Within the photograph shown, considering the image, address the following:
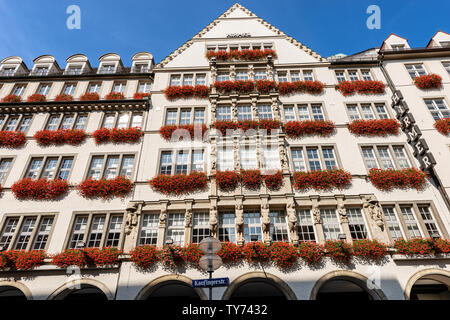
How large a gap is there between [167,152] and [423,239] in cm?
1402

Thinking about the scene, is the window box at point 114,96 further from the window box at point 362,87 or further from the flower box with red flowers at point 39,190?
the window box at point 362,87

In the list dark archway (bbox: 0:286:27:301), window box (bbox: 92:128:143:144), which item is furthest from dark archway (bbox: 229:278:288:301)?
dark archway (bbox: 0:286:27:301)

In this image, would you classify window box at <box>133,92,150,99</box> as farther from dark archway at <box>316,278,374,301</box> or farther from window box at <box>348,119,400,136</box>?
dark archway at <box>316,278,374,301</box>

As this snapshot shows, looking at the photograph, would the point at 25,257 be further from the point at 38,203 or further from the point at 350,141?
the point at 350,141

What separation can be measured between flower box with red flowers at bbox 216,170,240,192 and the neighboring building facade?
0.31 metres

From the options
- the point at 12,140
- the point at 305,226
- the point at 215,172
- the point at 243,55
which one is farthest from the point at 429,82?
the point at 12,140

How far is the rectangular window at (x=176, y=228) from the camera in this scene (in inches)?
520

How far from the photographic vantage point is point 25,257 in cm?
1205

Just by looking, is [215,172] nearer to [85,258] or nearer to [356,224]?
[85,258]

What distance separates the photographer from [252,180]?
1420 centimetres

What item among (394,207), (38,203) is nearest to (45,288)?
(38,203)

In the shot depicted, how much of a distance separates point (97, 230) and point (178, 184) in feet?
15.6

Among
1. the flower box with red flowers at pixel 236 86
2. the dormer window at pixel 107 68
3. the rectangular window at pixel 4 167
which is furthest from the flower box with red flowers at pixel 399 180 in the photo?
the rectangular window at pixel 4 167

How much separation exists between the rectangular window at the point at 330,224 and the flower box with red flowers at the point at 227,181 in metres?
4.85
